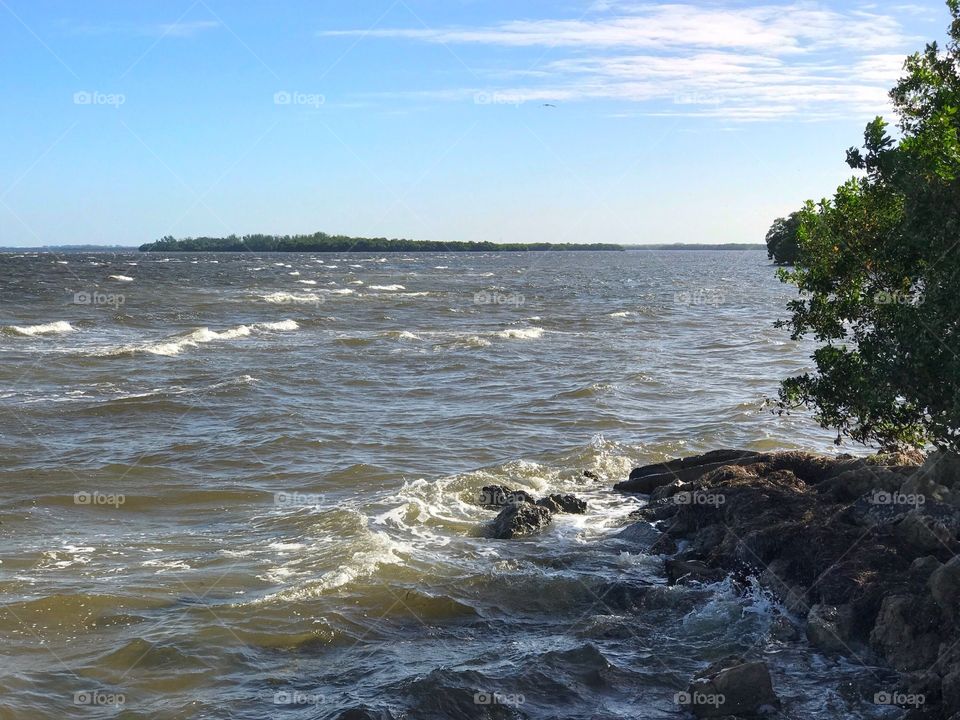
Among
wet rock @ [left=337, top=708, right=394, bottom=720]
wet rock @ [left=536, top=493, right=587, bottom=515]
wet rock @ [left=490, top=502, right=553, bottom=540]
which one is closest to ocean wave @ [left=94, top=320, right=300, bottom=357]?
wet rock @ [left=536, top=493, right=587, bottom=515]

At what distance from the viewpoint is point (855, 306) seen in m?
14.6

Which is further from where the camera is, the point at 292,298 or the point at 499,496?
the point at 292,298

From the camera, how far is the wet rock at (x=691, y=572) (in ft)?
42.9

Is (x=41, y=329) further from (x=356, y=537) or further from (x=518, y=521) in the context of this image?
(x=518, y=521)

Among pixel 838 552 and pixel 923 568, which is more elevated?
pixel 923 568

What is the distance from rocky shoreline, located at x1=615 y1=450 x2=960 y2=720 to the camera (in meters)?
9.70

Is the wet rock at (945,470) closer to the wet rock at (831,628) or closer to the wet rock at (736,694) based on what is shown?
the wet rock at (831,628)

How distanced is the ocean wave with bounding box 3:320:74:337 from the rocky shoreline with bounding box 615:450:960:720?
36.0 meters

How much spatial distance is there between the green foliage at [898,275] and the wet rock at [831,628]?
8.73 feet

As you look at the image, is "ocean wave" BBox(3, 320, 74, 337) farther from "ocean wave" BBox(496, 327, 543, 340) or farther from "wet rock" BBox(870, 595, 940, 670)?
"wet rock" BBox(870, 595, 940, 670)

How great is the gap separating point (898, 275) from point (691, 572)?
5.09 meters

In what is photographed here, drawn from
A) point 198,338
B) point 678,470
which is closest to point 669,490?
point 678,470

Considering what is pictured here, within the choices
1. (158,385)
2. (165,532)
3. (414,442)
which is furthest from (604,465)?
(158,385)

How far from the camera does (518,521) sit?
15852 millimetres
